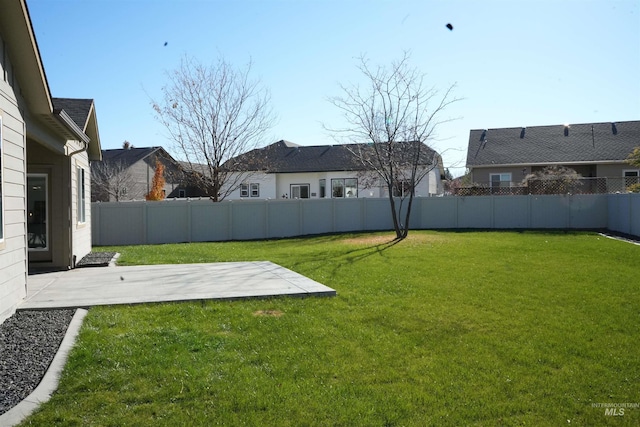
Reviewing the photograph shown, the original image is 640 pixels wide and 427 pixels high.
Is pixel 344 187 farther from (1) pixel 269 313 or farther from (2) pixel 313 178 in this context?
(1) pixel 269 313

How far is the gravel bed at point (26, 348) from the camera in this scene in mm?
4504

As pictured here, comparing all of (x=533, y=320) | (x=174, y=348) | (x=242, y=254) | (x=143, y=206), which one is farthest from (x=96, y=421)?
(x=143, y=206)

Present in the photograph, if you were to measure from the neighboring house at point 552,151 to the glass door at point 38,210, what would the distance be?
77.5ft

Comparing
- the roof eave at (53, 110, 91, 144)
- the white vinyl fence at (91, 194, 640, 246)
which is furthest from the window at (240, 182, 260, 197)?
the roof eave at (53, 110, 91, 144)

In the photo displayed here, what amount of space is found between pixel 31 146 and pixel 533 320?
10257mm

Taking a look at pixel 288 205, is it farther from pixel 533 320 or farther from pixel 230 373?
pixel 230 373

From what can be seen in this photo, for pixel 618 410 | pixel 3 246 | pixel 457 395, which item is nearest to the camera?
pixel 618 410

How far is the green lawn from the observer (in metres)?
4.17

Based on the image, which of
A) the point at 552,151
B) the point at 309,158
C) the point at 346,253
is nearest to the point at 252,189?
the point at 309,158

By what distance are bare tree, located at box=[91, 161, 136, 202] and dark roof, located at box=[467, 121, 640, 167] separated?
78.6 feet

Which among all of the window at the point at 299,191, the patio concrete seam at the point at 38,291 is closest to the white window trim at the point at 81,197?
the patio concrete seam at the point at 38,291

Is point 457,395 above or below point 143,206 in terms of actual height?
below

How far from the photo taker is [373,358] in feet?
17.7

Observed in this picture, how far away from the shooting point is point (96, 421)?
393 centimetres
